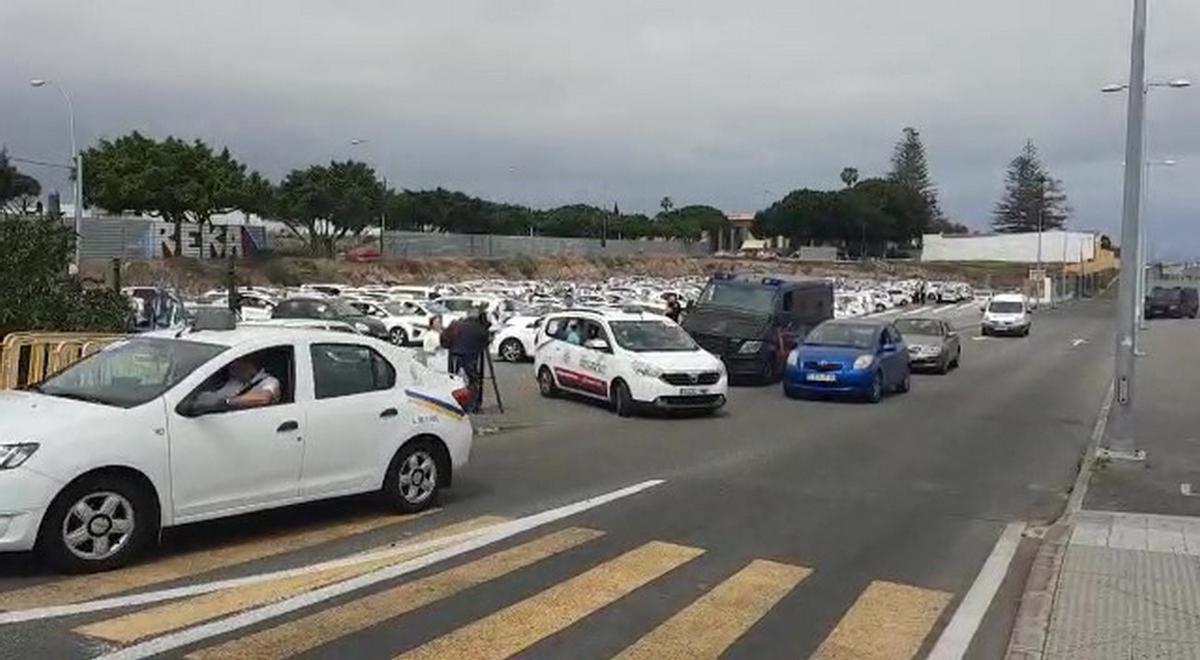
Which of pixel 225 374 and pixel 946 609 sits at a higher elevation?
pixel 225 374

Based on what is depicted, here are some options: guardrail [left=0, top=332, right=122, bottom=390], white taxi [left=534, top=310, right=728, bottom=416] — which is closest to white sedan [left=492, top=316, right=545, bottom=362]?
white taxi [left=534, top=310, right=728, bottom=416]

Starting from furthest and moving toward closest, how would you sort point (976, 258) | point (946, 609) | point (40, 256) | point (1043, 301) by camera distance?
point (976, 258)
point (1043, 301)
point (40, 256)
point (946, 609)

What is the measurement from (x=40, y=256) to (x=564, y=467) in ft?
26.9

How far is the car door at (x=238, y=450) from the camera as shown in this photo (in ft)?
27.3

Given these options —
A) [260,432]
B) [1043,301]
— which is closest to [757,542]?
[260,432]

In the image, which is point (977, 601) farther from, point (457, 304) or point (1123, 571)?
point (457, 304)

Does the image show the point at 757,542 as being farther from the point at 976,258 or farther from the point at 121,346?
the point at 976,258

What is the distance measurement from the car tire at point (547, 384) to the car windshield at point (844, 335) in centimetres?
537

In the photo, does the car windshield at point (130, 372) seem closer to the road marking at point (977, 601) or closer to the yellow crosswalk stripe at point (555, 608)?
the yellow crosswalk stripe at point (555, 608)

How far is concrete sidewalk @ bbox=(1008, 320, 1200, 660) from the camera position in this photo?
6.83 metres

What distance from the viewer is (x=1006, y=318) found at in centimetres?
5006

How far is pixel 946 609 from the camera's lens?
7.83 meters

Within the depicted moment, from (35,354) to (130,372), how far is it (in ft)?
19.9

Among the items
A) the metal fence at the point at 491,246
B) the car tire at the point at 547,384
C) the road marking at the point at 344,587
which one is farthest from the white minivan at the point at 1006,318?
the metal fence at the point at 491,246
